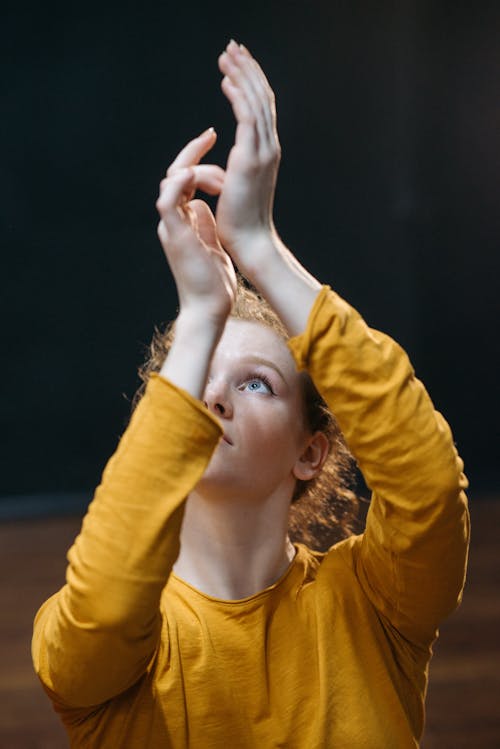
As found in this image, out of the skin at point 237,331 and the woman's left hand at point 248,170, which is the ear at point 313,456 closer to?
the skin at point 237,331

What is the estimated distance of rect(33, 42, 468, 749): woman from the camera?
771 mm

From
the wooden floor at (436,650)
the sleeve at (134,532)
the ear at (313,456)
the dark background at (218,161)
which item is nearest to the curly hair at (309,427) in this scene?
the ear at (313,456)

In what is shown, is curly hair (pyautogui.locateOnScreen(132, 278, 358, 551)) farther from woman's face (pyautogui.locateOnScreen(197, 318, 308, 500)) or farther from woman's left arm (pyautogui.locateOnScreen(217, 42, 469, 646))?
woman's left arm (pyautogui.locateOnScreen(217, 42, 469, 646))

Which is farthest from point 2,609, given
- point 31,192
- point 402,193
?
point 402,193

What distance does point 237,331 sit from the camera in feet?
3.30

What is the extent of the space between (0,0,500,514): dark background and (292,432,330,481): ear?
2.10 m

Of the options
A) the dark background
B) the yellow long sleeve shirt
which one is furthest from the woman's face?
the dark background

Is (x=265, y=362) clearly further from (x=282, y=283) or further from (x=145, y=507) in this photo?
(x=145, y=507)

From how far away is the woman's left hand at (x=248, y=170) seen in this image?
839 mm

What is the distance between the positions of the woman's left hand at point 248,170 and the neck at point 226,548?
0.78ft

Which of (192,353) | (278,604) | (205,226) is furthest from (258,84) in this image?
(278,604)

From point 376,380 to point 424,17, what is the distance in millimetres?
2473

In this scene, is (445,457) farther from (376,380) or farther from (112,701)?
(112,701)

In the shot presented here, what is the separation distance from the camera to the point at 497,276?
328 cm
